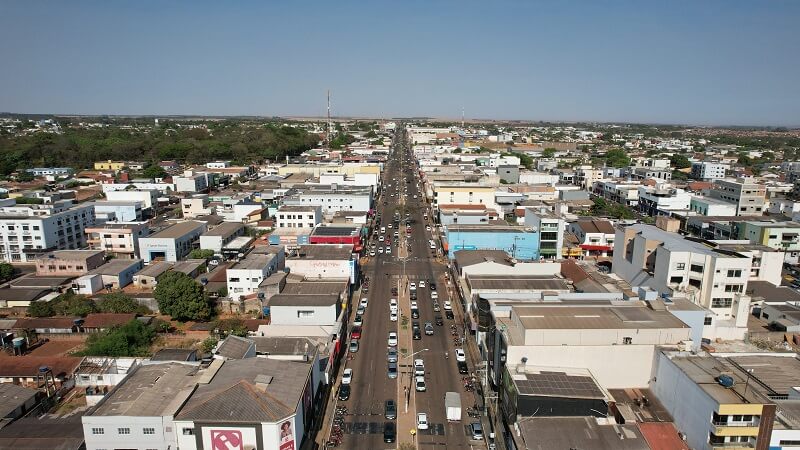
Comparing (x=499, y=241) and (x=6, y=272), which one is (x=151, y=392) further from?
(x=499, y=241)

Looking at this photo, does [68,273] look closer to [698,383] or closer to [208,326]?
[208,326]

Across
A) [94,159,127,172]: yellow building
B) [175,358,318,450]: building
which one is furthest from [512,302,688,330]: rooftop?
[94,159,127,172]: yellow building

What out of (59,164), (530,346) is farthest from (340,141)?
(530,346)

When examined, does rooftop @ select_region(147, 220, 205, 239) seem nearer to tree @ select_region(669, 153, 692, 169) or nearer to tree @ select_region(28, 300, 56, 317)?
tree @ select_region(28, 300, 56, 317)

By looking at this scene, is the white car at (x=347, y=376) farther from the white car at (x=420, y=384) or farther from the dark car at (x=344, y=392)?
the white car at (x=420, y=384)

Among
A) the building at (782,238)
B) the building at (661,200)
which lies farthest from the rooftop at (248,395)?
the building at (661,200)
